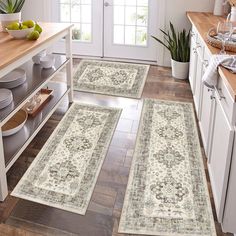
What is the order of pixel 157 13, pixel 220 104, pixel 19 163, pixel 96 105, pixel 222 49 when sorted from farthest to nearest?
pixel 157 13
pixel 96 105
pixel 19 163
pixel 222 49
pixel 220 104

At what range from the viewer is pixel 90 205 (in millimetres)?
2066

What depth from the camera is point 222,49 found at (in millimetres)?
2295

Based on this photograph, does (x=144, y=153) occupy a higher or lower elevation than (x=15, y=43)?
lower

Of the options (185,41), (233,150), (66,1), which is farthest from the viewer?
(66,1)

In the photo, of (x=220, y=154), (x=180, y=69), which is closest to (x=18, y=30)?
(x=220, y=154)

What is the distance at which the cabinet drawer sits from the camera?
1.64m

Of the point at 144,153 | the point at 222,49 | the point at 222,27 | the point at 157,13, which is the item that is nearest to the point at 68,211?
the point at 144,153

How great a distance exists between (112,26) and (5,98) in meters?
2.83

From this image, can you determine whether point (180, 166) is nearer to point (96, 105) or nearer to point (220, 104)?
point (220, 104)

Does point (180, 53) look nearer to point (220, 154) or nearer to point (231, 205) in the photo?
point (220, 154)

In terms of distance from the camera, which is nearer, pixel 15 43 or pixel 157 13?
pixel 15 43

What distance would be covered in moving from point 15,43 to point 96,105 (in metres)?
1.22

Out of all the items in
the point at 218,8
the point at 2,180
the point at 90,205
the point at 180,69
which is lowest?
the point at 90,205

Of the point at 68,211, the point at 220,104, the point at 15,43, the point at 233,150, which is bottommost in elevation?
the point at 68,211
